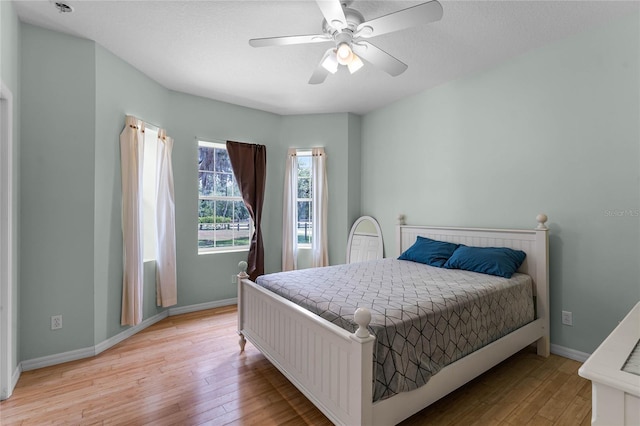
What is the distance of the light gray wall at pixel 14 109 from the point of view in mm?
2029

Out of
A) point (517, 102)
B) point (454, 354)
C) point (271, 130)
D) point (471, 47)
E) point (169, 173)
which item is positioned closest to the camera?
point (454, 354)

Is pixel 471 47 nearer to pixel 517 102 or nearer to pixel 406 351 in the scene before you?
pixel 517 102

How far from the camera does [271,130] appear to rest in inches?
174

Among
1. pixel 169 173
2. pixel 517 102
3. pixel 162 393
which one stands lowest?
pixel 162 393

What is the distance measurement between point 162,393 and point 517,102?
378cm

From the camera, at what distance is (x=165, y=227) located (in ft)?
11.2

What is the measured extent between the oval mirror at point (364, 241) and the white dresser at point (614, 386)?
318 centimetres

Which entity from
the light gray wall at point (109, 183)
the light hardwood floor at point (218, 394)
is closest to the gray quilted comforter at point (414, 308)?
the light hardwood floor at point (218, 394)

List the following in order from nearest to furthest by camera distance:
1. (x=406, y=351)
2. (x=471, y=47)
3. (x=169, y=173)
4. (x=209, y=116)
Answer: (x=406, y=351)
(x=471, y=47)
(x=169, y=173)
(x=209, y=116)

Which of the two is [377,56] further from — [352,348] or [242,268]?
[242,268]

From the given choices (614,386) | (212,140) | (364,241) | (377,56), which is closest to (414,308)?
(614,386)

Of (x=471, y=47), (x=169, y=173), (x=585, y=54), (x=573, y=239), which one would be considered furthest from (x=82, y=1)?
(x=573, y=239)

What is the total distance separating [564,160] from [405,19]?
1.88 m

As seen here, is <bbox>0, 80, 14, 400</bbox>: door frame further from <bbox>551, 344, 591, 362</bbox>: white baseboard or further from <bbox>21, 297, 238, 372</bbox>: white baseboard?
<bbox>551, 344, 591, 362</bbox>: white baseboard
